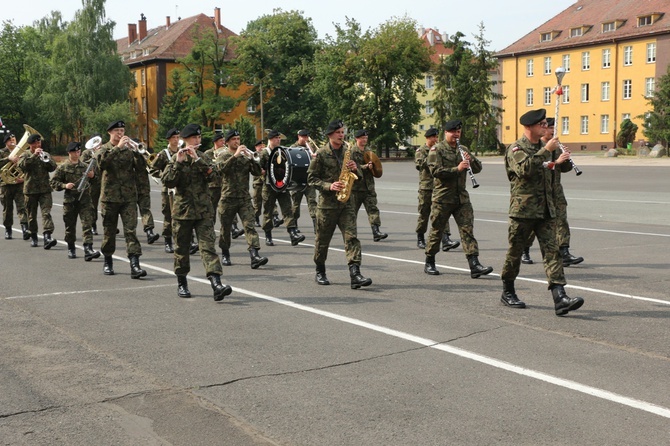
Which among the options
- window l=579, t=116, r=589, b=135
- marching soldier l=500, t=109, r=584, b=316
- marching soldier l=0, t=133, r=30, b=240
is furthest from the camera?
window l=579, t=116, r=589, b=135

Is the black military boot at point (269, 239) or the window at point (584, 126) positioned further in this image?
the window at point (584, 126)

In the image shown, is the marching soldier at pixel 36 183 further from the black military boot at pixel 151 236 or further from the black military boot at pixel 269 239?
the black military boot at pixel 269 239

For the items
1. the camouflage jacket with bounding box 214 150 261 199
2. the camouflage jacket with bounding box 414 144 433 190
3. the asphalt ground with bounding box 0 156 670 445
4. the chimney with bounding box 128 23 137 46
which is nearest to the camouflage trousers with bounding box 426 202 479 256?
the asphalt ground with bounding box 0 156 670 445

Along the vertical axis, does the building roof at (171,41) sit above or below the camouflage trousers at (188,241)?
above

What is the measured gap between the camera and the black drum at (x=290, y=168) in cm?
1380

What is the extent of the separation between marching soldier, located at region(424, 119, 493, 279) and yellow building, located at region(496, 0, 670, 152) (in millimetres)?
61575

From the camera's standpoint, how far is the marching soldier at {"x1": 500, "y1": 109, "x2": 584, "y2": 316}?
819cm

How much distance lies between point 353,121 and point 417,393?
Result: 72.7 metres

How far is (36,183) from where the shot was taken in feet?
50.3

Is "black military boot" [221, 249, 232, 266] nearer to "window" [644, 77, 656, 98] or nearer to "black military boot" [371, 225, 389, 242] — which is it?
"black military boot" [371, 225, 389, 242]

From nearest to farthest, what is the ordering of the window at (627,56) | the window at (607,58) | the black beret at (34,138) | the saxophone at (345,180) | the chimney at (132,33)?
the saxophone at (345,180)
the black beret at (34,138)
the window at (627,56)
the window at (607,58)
the chimney at (132,33)

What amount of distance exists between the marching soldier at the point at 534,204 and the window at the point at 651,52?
69.0m

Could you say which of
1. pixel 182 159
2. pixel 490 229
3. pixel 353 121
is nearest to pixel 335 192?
pixel 182 159

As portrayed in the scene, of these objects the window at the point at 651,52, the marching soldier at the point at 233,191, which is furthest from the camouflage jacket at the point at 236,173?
the window at the point at 651,52
